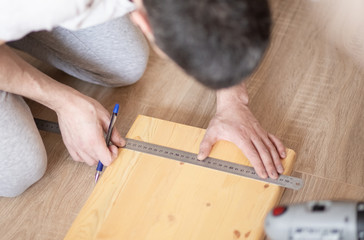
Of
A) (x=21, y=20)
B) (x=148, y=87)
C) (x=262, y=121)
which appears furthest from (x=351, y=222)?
(x=148, y=87)

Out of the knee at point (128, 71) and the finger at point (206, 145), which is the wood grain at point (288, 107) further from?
the finger at point (206, 145)

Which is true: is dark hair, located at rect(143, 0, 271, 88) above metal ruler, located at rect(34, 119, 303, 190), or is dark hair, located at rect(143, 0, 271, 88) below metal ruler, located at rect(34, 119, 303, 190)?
above

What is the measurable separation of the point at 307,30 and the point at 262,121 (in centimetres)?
58

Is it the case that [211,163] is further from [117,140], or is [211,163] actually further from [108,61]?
[108,61]

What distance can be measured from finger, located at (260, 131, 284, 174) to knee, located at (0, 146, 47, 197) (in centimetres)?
72

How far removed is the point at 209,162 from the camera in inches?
59.1

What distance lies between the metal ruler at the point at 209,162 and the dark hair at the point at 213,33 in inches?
22.5

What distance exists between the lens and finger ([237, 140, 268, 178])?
1.47m

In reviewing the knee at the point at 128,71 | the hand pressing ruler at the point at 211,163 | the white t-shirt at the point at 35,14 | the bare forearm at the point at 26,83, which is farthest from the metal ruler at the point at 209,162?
the white t-shirt at the point at 35,14

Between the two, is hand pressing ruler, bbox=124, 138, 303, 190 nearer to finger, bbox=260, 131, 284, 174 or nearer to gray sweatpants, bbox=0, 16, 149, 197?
finger, bbox=260, 131, 284, 174

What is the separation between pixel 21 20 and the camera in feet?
3.71

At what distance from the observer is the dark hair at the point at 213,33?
877 mm

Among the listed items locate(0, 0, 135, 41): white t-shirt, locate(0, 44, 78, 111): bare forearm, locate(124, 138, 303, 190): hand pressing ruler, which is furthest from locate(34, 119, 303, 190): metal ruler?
locate(0, 0, 135, 41): white t-shirt

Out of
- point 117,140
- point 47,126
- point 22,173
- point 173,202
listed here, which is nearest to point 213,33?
point 173,202
